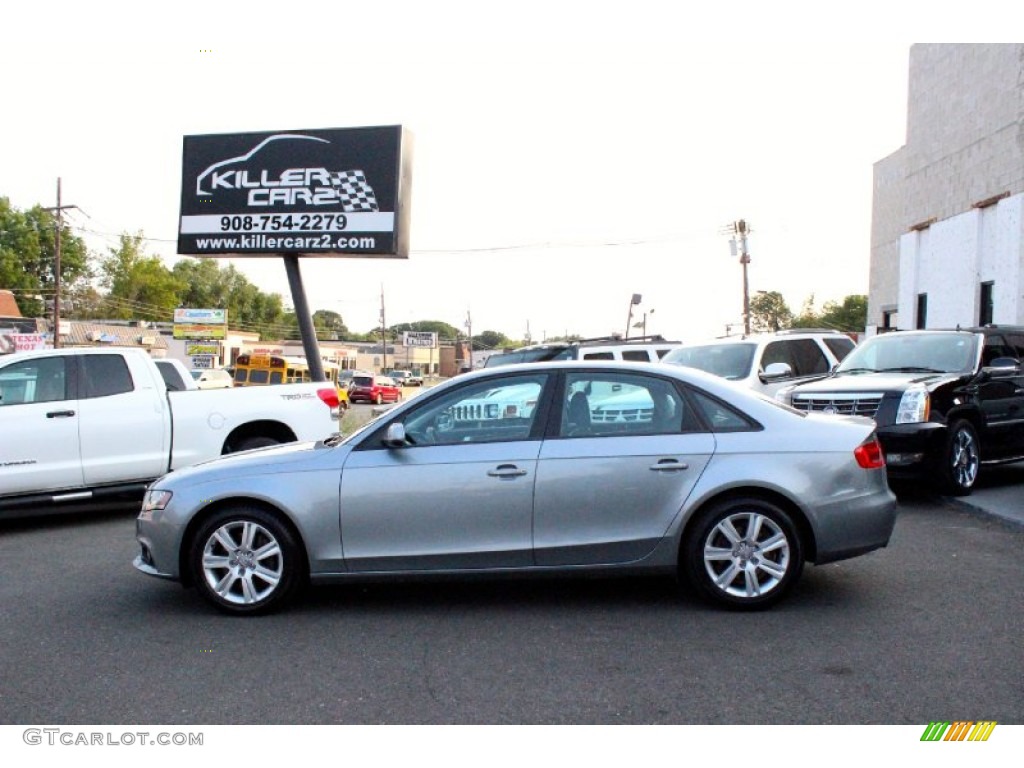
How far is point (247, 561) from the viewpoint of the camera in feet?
18.4

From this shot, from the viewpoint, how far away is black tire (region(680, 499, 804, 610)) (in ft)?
17.8

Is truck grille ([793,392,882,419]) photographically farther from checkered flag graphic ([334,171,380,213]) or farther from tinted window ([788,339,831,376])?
checkered flag graphic ([334,171,380,213])

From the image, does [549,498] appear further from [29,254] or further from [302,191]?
[29,254]

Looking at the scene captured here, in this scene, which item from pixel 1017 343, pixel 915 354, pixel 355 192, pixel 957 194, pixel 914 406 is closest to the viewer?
pixel 914 406

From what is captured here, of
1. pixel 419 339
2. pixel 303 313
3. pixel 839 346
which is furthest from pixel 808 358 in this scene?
pixel 419 339

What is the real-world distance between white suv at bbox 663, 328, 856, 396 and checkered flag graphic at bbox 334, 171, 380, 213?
6.40m

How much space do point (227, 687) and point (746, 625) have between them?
9.39 ft

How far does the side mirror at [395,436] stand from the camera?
5.55 m

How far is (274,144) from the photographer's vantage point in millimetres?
16688

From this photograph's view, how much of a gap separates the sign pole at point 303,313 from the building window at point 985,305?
1646cm

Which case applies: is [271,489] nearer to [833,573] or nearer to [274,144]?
[833,573]

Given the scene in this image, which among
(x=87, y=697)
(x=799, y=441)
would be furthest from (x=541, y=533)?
(x=87, y=697)

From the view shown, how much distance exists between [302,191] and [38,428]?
8926 millimetres

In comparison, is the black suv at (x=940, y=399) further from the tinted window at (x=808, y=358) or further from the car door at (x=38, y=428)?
the car door at (x=38, y=428)
